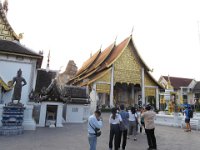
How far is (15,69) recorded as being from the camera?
1126 centimetres

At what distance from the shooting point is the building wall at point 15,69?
1106 cm

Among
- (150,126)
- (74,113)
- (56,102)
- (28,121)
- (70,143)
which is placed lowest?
(70,143)

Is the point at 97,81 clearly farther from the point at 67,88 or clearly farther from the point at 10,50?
the point at 10,50

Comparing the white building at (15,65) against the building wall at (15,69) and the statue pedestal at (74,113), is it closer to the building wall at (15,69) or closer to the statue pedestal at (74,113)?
the building wall at (15,69)

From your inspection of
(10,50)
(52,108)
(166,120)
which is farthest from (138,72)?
(10,50)

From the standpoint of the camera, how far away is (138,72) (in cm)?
2411

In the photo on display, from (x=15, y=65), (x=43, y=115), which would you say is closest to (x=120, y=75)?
(x=43, y=115)

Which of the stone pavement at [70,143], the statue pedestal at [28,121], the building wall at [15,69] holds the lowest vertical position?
the stone pavement at [70,143]

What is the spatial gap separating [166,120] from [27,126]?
29.8ft

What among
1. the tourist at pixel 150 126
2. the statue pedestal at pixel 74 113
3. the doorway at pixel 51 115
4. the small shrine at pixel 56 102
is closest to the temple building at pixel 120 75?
the small shrine at pixel 56 102

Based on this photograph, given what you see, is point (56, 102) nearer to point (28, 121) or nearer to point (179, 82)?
point (28, 121)

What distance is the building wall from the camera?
11062 millimetres

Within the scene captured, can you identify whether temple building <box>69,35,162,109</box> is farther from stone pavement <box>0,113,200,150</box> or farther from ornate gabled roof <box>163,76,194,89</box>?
stone pavement <box>0,113,200,150</box>

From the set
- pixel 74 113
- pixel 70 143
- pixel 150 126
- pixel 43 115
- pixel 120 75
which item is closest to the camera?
pixel 150 126
